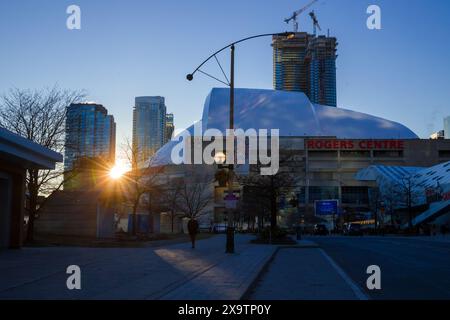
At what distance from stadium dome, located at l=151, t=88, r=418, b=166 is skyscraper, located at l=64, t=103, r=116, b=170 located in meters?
99.9

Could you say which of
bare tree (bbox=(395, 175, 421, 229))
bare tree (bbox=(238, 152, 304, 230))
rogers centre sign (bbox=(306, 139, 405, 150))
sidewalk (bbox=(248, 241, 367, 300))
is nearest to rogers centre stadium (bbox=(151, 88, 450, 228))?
rogers centre sign (bbox=(306, 139, 405, 150))

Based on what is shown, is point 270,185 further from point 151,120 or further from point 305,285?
point 151,120

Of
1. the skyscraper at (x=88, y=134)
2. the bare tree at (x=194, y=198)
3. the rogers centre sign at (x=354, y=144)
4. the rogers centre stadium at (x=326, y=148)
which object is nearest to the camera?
the skyscraper at (x=88, y=134)

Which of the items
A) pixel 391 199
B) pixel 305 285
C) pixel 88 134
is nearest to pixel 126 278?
pixel 305 285

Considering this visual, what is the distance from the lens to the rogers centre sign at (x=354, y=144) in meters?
140

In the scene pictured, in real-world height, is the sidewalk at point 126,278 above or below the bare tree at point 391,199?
below

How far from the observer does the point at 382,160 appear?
14012 centimetres

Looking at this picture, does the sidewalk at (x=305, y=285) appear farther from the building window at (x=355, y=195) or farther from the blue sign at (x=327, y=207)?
the building window at (x=355, y=195)

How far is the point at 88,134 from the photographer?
49.7 meters

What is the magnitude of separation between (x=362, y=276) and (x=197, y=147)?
12226 centimetres

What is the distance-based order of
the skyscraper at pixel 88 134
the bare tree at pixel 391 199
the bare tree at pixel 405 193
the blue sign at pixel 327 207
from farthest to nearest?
the blue sign at pixel 327 207
the bare tree at pixel 391 199
the bare tree at pixel 405 193
the skyscraper at pixel 88 134

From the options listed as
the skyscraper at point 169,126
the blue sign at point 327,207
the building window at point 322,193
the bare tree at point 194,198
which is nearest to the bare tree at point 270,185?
the bare tree at point 194,198
